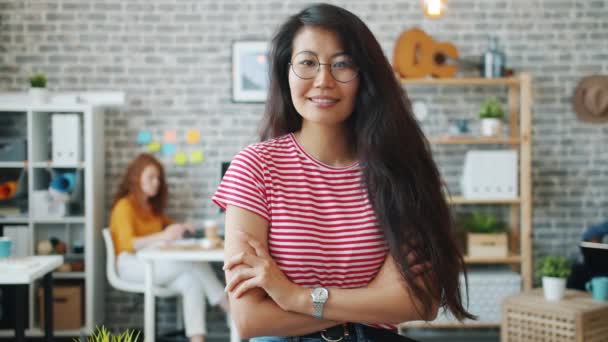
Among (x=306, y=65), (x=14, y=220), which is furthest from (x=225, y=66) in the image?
(x=306, y=65)

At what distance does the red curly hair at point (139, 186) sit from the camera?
454cm

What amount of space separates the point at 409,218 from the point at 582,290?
3.13m

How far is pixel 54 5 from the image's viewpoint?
4.84 metres

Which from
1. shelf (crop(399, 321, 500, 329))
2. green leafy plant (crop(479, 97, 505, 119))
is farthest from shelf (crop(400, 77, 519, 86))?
shelf (crop(399, 321, 500, 329))

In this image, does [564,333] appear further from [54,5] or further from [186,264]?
[54,5]

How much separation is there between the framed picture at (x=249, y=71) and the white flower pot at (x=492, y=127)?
1648 mm

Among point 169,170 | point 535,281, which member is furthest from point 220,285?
point 535,281

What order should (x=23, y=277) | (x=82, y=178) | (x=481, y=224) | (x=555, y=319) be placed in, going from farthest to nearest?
(x=82, y=178) < (x=481, y=224) < (x=555, y=319) < (x=23, y=277)

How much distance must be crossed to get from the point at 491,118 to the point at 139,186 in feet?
8.39

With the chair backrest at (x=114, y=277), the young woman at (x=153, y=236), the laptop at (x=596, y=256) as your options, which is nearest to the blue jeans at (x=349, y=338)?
the laptop at (x=596, y=256)

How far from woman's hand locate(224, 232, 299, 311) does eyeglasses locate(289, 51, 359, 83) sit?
41cm

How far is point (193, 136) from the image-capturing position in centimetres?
488

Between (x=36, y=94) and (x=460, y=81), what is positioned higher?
(x=460, y=81)

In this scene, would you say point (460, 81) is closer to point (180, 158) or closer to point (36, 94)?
point (180, 158)
